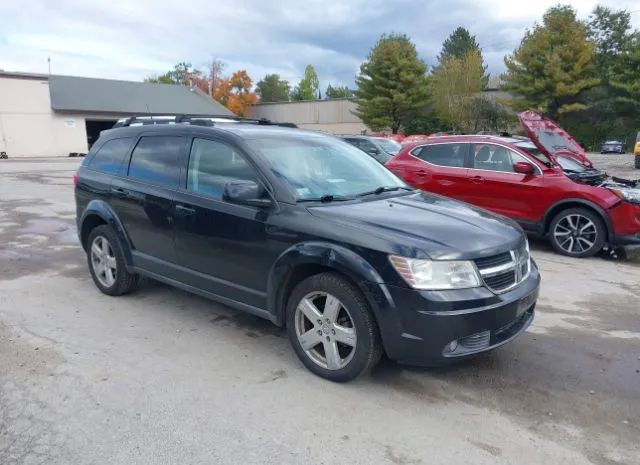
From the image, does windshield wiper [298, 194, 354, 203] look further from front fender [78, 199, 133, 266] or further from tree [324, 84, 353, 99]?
tree [324, 84, 353, 99]

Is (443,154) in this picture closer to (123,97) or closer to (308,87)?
(123,97)

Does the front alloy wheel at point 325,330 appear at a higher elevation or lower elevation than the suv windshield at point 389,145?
lower

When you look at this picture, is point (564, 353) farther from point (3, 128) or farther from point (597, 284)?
point (3, 128)

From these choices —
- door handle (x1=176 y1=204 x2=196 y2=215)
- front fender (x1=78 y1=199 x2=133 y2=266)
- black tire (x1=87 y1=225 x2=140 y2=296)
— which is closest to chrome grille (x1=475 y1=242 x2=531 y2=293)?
door handle (x1=176 y1=204 x2=196 y2=215)

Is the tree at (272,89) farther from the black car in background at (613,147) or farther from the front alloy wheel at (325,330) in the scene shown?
the front alloy wheel at (325,330)

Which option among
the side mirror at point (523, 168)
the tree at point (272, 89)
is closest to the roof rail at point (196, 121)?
the side mirror at point (523, 168)

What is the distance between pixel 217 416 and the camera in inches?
128

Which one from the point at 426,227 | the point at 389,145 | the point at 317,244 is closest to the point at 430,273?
the point at 426,227

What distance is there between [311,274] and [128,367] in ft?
4.98

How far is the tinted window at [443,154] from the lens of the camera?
8.60m

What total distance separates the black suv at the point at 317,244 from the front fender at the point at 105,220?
0.06 ft

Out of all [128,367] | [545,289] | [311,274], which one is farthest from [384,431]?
[545,289]

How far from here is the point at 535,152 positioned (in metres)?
8.03

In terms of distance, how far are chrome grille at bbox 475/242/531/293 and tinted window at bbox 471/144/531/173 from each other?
4.51 meters
